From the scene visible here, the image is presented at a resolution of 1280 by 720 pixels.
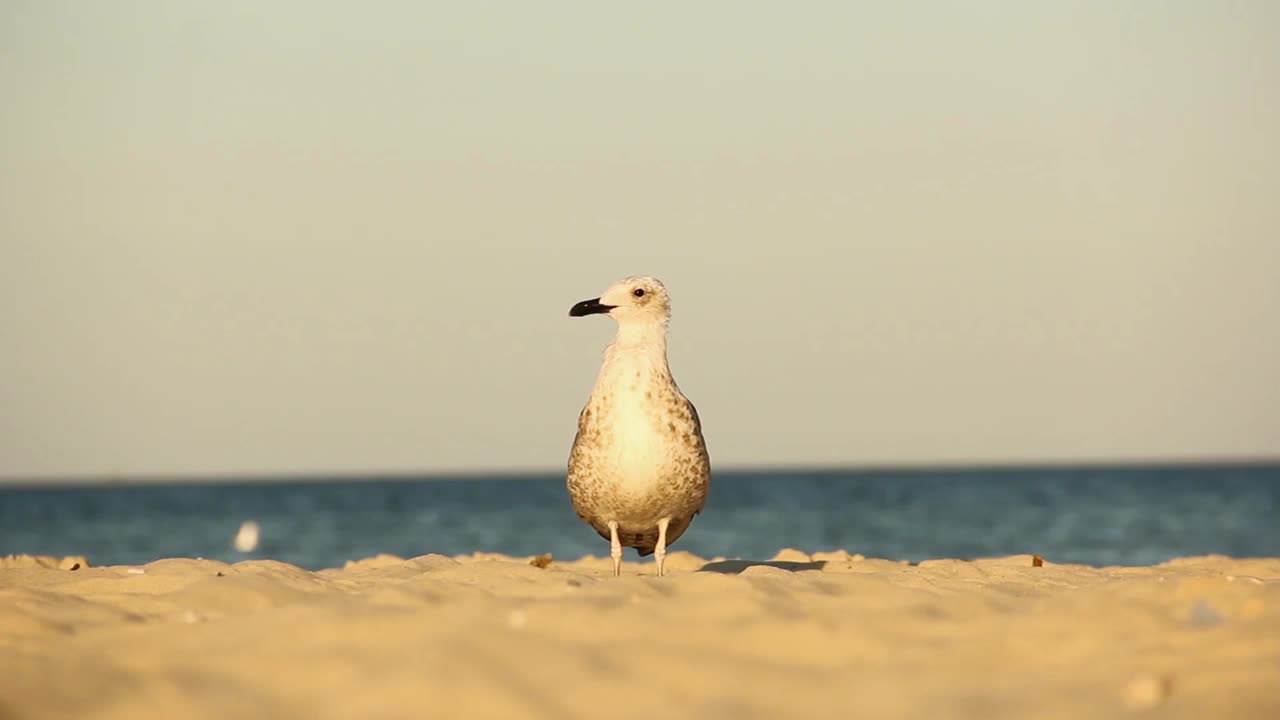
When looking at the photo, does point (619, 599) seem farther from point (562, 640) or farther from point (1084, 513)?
point (1084, 513)

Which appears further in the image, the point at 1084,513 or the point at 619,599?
the point at 1084,513

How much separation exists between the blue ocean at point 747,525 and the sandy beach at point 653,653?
12835 millimetres

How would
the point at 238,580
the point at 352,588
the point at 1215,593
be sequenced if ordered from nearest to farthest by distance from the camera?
the point at 1215,593 → the point at 238,580 → the point at 352,588

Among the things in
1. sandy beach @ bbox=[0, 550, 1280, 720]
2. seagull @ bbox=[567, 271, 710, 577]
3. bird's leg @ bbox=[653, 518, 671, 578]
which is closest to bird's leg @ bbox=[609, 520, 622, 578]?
seagull @ bbox=[567, 271, 710, 577]

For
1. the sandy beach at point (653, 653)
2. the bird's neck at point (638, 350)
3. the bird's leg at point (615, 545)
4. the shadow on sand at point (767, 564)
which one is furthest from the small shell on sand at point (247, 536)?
the sandy beach at point (653, 653)

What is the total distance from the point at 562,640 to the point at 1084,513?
44324 mm

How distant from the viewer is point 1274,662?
4535 millimetres

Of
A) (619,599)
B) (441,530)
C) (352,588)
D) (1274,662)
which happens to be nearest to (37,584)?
(352,588)

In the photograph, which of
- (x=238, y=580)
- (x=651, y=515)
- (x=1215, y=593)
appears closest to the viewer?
(x=1215, y=593)

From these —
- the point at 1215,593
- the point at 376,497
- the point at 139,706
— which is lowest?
the point at 139,706

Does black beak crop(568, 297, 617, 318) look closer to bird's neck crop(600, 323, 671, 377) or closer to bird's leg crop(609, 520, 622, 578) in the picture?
bird's neck crop(600, 323, 671, 377)

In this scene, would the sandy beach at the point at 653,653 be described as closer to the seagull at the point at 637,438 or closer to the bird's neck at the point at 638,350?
the seagull at the point at 637,438

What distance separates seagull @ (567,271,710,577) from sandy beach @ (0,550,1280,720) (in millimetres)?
1946

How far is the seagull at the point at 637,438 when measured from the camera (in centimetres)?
827
